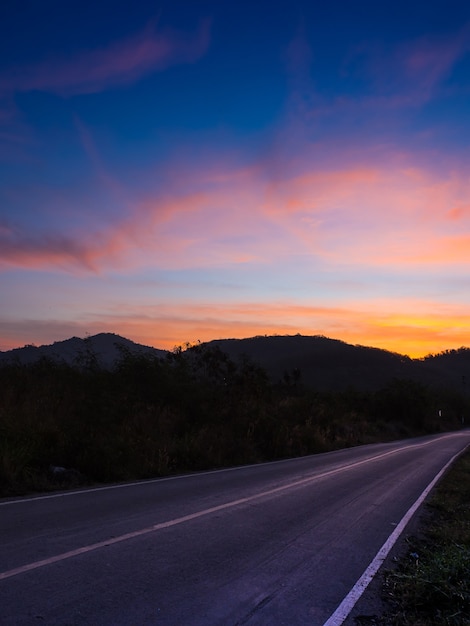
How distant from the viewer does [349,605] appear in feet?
16.1

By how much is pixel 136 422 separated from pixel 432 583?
39.8 feet

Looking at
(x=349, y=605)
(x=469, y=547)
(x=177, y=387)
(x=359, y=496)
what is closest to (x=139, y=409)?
(x=177, y=387)

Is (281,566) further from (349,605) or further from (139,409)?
(139,409)

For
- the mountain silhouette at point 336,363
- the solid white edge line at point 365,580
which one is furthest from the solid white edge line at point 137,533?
the mountain silhouette at point 336,363

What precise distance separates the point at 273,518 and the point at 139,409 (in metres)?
10.0

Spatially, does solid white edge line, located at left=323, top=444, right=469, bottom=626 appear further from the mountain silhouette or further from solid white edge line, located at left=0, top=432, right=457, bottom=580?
the mountain silhouette

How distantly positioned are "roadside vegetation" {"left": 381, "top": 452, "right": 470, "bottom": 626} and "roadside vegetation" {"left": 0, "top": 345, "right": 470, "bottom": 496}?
7.33m

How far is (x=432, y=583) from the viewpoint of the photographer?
5320 mm

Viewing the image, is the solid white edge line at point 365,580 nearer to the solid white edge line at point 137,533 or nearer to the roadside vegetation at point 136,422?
the solid white edge line at point 137,533

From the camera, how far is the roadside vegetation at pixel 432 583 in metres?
4.71

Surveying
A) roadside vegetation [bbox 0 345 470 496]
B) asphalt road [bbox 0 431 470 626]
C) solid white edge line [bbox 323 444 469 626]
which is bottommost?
solid white edge line [bbox 323 444 469 626]

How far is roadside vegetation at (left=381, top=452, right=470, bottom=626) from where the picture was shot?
4711mm

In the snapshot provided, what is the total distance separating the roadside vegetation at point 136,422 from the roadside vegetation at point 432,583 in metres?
7.33

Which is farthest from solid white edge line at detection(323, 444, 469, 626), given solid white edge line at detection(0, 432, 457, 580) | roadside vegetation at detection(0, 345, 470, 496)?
roadside vegetation at detection(0, 345, 470, 496)
